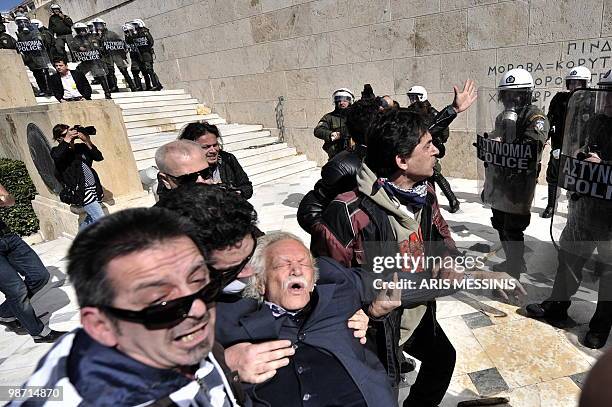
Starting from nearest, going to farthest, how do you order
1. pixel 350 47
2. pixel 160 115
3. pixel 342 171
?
pixel 342 171 → pixel 350 47 → pixel 160 115

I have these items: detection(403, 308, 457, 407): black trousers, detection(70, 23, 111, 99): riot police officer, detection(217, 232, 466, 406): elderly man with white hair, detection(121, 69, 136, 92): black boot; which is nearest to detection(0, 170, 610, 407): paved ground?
detection(403, 308, 457, 407): black trousers

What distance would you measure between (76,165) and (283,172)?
5.27 meters

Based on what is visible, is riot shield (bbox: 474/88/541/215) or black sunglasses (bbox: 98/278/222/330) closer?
black sunglasses (bbox: 98/278/222/330)

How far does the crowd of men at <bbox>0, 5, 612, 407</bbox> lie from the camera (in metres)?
0.86

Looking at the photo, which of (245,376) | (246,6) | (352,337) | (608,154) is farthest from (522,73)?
(246,6)

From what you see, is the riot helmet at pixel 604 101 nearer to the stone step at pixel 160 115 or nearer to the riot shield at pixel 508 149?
the riot shield at pixel 508 149

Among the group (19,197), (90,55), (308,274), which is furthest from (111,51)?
(308,274)

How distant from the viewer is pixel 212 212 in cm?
142

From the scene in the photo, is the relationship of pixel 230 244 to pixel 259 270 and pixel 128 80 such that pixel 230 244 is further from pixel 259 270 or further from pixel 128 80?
pixel 128 80

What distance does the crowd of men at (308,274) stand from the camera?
862mm

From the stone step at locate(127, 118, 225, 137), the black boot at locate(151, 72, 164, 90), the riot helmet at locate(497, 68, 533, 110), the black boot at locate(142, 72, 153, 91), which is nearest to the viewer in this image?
the riot helmet at locate(497, 68, 533, 110)

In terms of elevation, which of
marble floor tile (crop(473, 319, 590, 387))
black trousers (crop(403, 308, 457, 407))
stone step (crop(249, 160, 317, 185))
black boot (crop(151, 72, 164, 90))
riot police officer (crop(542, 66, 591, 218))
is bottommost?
stone step (crop(249, 160, 317, 185))

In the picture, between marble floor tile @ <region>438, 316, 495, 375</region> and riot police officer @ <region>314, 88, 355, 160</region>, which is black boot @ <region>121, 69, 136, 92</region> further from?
marble floor tile @ <region>438, 316, 495, 375</region>

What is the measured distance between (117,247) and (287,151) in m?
9.41
